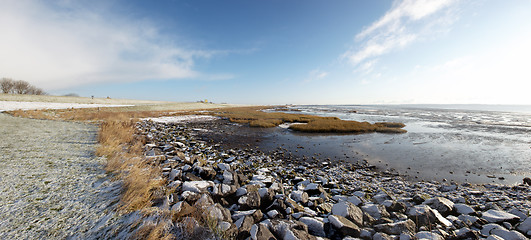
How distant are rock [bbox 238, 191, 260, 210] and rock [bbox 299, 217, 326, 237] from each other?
116 cm

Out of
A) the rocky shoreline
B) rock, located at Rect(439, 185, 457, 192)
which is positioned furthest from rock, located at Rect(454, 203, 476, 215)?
rock, located at Rect(439, 185, 457, 192)

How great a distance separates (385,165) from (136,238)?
10944 mm

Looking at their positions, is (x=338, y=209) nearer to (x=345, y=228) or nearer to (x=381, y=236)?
(x=345, y=228)

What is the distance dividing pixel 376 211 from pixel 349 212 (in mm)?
935

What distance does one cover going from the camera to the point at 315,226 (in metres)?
3.64

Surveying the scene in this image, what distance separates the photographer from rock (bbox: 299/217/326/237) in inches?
140

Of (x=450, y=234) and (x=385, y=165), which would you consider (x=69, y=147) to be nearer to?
(x=450, y=234)

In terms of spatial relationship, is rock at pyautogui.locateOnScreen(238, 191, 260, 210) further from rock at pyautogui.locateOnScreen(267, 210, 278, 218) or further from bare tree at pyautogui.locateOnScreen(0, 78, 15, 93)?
bare tree at pyautogui.locateOnScreen(0, 78, 15, 93)

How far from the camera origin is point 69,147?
8.00 metres

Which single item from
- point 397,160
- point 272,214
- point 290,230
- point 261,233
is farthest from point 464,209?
point 397,160

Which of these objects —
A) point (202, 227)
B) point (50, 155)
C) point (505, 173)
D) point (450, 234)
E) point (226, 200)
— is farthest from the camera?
point (505, 173)

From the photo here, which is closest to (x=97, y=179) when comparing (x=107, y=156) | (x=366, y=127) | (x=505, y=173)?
(x=107, y=156)

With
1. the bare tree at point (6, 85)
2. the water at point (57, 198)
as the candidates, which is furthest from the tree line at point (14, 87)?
the water at point (57, 198)

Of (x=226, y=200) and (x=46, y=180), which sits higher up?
(x=46, y=180)
